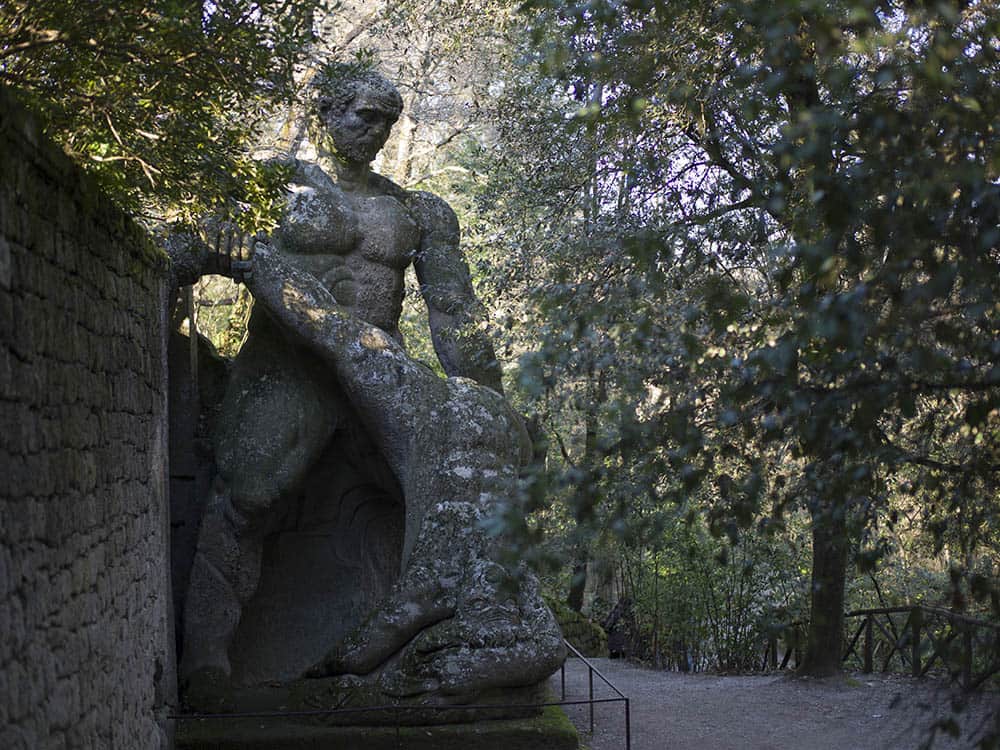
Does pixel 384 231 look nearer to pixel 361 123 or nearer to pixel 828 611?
pixel 361 123

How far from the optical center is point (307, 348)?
7.12 meters

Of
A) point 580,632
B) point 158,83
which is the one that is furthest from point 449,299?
point 580,632

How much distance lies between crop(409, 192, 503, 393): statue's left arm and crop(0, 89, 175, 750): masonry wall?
8.17ft

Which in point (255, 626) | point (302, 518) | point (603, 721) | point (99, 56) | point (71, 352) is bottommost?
point (603, 721)

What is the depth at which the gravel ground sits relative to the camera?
25.2ft

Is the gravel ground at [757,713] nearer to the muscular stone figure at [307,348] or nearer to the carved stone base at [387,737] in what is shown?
the carved stone base at [387,737]

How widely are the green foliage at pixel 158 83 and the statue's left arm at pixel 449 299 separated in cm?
323

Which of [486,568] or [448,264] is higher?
[448,264]

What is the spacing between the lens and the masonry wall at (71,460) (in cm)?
312

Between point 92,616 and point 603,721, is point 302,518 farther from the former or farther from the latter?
point 92,616

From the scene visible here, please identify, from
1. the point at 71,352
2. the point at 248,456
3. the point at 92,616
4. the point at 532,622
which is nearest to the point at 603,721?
the point at 532,622

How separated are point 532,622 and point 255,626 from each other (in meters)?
2.02

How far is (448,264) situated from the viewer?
26.1 feet

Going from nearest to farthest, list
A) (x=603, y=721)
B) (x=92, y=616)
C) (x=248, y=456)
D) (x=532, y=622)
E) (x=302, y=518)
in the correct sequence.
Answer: (x=92, y=616) → (x=532, y=622) → (x=248, y=456) → (x=302, y=518) → (x=603, y=721)
